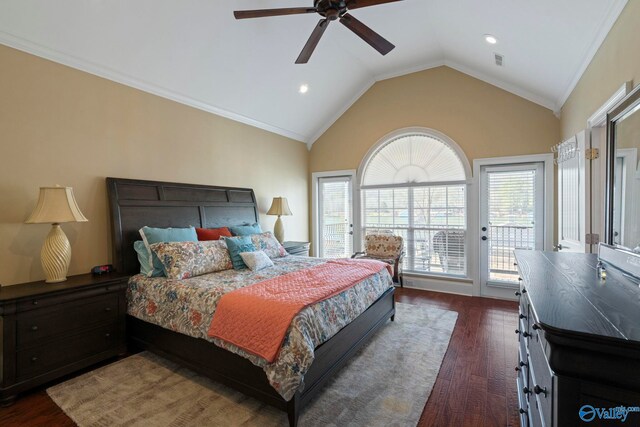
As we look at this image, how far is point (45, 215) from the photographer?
2480 millimetres

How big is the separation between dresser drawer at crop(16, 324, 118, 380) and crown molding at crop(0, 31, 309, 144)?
2.55 m

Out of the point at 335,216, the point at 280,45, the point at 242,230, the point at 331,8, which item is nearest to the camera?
the point at 331,8

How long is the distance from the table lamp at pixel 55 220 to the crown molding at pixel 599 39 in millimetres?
4590

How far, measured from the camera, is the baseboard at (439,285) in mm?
4750

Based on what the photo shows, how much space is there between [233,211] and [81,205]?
184cm

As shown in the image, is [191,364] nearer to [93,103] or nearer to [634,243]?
[93,103]

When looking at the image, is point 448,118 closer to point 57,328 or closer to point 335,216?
point 335,216

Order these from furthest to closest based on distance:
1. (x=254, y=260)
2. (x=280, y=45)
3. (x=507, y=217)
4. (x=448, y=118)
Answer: (x=448, y=118)
(x=507, y=217)
(x=280, y=45)
(x=254, y=260)

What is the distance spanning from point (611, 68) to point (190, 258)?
157 inches

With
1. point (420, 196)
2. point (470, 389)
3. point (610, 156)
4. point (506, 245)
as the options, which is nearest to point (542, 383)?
point (470, 389)

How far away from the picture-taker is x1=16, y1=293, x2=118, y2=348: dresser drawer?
88.6 inches

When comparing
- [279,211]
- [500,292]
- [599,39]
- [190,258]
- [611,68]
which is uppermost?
[599,39]

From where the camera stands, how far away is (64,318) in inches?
96.7

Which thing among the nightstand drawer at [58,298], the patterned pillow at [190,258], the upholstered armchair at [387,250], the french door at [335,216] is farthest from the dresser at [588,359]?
the french door at [335,216]
